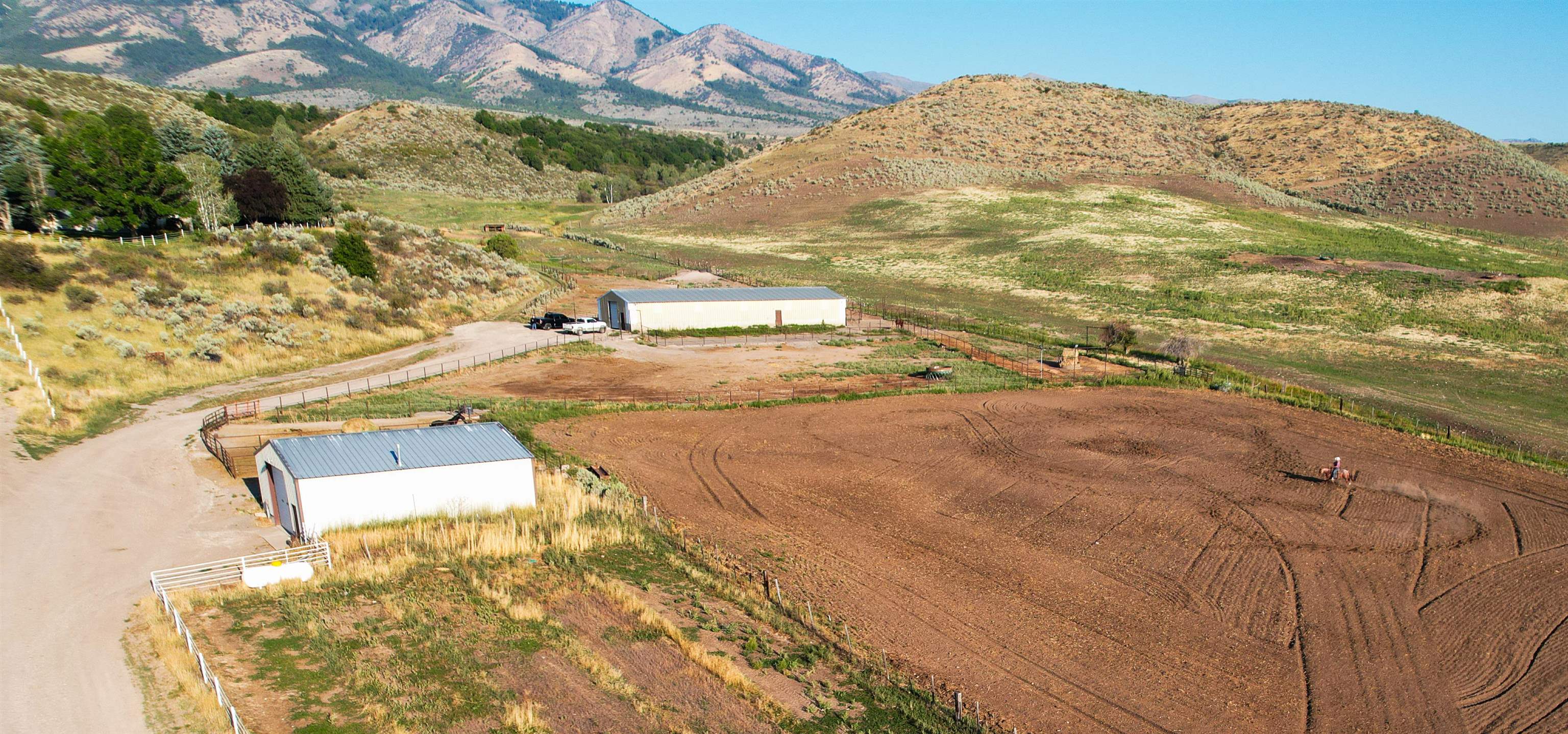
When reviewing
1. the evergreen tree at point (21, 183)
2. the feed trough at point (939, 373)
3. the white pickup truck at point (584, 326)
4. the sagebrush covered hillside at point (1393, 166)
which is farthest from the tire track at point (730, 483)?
the sagebrush covered hillside at point (1393, 166)

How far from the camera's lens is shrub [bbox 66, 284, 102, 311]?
4666 cm

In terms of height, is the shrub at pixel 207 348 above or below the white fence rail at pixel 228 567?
above

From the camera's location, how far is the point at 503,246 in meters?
88.4

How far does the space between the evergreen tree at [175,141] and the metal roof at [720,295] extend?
132 feet

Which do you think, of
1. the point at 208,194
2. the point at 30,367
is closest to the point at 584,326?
the point at 30,367

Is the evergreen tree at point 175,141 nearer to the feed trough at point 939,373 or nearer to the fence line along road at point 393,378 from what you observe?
the fence line along road at point 393,378

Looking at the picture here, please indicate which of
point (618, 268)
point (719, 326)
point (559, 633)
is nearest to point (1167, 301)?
point (719, 326)

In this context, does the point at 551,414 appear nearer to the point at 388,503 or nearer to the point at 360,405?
the point at 360,405

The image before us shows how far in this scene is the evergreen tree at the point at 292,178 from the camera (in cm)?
7650

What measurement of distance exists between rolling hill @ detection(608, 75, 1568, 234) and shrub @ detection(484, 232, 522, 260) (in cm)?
3996

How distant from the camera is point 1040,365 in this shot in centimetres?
5056

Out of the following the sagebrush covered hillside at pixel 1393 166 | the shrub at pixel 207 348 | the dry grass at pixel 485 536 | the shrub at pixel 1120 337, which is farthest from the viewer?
the sagebrush covered hillside at pixel 1393 166

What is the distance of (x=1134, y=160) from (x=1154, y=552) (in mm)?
120952

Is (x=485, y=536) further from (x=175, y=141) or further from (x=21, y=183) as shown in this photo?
(x=175, y=141)
